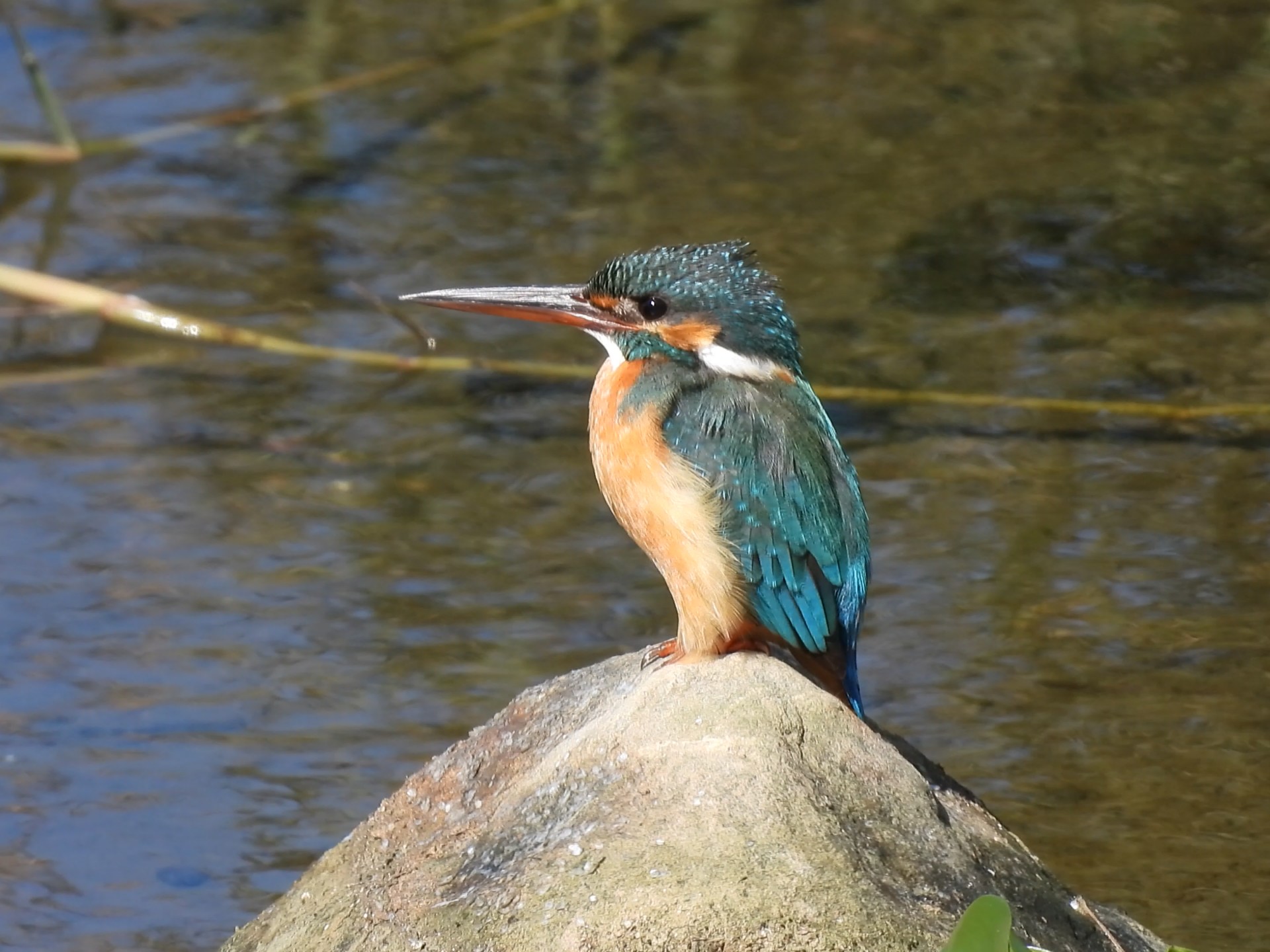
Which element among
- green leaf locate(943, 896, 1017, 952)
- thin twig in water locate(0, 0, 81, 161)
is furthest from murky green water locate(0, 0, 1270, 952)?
green leaf locate(943, 896, 1017, 952)

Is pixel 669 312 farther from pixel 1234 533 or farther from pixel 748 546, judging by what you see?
pixel 1234 533

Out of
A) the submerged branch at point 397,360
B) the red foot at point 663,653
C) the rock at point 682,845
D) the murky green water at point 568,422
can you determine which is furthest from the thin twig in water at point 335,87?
the rock at point 682,845

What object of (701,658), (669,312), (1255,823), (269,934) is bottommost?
(1255,823)

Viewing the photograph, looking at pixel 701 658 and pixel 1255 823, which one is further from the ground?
pixel 701 658

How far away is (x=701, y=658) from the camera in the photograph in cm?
364

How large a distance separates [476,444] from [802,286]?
5.02 feet

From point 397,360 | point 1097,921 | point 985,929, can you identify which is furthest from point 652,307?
point 397,360

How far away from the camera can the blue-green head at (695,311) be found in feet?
12.5

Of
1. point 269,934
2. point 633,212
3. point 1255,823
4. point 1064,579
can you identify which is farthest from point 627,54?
point 269,934

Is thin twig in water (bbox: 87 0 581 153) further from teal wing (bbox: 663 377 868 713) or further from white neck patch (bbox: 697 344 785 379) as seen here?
teal wing (bbox: 663 377 868 713)

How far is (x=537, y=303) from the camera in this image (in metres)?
4.09

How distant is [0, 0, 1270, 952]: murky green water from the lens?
495 cm

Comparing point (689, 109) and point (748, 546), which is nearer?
point (748, 546)

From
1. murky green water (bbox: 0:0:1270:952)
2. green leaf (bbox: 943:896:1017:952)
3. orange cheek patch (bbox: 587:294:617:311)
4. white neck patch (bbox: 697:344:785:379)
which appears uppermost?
orange cheek patch (bbox: 587:294:617:311)
